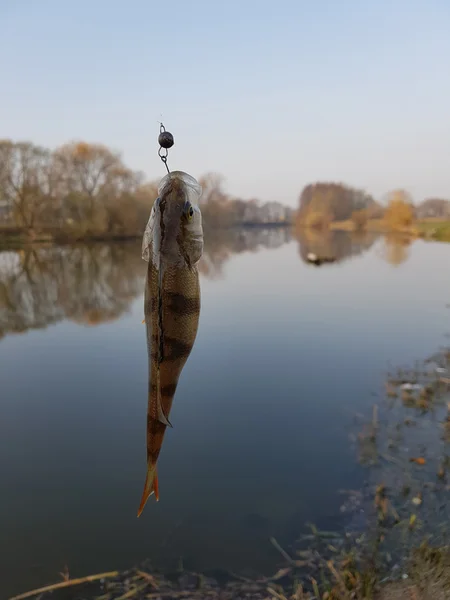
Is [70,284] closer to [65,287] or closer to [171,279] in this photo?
[65,287]

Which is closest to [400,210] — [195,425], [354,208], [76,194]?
[354,208]

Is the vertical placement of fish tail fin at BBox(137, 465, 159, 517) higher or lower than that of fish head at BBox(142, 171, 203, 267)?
lower

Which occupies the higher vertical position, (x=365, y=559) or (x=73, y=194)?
(x=73, y=194)

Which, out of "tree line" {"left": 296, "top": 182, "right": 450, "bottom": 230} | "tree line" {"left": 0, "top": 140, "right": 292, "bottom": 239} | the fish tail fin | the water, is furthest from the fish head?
"tree line" {"left": 296, "top": 182, "right": 450, "bottom": 230}

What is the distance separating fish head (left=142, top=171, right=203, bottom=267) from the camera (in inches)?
43.6

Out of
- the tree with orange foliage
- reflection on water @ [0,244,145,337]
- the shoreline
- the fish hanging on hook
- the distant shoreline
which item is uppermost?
the tree with orange foliage

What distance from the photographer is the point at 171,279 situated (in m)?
1.14

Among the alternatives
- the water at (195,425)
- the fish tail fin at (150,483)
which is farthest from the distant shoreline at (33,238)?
the fish tail fin at (150,483)

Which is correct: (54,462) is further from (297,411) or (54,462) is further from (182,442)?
(297,411)

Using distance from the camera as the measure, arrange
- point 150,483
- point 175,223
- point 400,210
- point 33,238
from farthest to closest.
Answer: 1. point 400,210
2. point 33,238
3. point 150,483
4. point 175,223

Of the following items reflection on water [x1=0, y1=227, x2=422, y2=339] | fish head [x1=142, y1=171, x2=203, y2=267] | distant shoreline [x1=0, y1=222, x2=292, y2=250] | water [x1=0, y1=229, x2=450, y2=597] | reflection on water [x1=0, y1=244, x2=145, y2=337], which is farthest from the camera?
distant shoreline [x1=0, y1=222, x2=292, y2=250]

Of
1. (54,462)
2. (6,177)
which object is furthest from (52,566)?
(6,177)

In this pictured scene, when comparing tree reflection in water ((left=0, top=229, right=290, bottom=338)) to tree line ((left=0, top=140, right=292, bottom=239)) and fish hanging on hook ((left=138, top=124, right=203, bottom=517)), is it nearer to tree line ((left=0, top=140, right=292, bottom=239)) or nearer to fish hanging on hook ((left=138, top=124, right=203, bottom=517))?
tree line ((left=0, top=140, right=292, bottom=239))

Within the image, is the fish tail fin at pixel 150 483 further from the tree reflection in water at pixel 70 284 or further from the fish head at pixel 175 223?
the tree reflection in water at pixel 70 284
